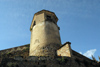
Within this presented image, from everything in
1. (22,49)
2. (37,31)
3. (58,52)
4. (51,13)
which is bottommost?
(58,52)

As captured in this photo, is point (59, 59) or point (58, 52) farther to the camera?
point (58, 52)

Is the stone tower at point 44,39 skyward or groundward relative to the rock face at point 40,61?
skyward

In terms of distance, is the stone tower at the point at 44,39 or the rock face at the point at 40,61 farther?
the stone tower at the point at 44,39

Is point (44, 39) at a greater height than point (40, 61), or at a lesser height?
greater

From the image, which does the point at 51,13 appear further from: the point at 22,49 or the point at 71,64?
the point at 71,64

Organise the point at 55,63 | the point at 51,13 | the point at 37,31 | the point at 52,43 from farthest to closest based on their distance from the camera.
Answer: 1. the point at 51,13
2. the point at 37,31
3. the point at 52,43
4. the point at 55,63

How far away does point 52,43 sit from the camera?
10.2m

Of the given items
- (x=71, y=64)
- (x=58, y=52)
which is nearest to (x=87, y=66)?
(x=71, y=64)

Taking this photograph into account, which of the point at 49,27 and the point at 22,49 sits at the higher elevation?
the point at 49,27

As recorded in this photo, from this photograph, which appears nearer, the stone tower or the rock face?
the rock face

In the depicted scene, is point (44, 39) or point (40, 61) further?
point (44, 39)

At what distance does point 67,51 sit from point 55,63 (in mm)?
1922

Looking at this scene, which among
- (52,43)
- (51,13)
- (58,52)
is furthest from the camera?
(51,13)

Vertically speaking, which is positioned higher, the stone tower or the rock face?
the stone tower
